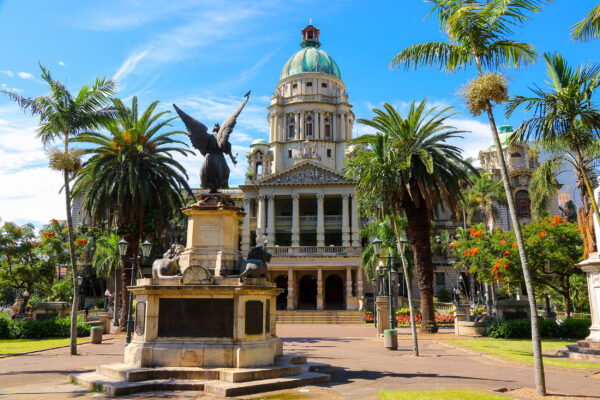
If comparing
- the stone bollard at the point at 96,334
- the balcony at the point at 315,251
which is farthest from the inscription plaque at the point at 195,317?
the balcony at the point at 315,251

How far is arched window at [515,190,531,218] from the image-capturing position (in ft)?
192

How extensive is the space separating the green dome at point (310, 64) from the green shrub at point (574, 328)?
5539 cm

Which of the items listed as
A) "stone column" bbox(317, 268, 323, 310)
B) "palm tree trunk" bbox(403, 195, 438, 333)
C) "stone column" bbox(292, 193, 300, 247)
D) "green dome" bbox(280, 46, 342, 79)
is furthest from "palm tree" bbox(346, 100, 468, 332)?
"green dome" bbox(280, 46, 342, 79)

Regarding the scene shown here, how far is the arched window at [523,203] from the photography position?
5841 cm

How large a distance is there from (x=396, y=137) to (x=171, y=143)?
536 inches

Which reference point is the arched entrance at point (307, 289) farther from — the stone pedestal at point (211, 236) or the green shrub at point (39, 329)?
the stone pedestal at point (211, 236)

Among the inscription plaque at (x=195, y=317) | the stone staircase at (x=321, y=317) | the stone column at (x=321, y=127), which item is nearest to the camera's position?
the inscription plaque at (x=195, y=317)

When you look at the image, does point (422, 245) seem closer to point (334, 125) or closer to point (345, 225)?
point (345, 225)

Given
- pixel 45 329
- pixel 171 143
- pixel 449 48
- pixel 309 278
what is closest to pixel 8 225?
pixel 45 329

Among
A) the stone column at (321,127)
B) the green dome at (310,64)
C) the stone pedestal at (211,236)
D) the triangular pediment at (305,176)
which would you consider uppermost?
the green dome at (310,64)

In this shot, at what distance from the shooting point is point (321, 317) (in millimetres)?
44219

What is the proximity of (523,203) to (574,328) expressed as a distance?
1499 inches

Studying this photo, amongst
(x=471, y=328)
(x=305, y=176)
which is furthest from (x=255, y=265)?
(x=305, y=176)

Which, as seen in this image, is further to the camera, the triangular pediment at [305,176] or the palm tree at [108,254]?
the triangular pediment at [305,176]
